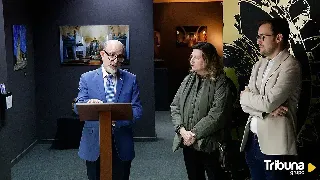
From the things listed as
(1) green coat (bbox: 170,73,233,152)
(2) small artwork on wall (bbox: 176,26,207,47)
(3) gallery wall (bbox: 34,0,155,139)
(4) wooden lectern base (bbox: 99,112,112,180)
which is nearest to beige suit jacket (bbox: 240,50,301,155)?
(1) green coat (bbox: 170,73,233,152)

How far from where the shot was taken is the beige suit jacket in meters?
3.42

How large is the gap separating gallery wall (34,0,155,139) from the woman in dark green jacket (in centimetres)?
406

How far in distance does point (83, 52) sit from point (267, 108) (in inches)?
202

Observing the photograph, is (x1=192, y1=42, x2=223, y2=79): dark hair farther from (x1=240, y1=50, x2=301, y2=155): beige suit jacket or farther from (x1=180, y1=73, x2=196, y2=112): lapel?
(x1=240, y1=50, x2=301, y2=155): beige suit jacket

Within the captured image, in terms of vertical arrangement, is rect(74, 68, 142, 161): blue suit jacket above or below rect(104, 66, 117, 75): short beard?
below

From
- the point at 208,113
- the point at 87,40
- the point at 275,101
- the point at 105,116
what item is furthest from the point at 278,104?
the point at 87,40

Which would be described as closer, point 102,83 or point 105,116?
point 105,116

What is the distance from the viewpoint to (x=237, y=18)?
4.50m

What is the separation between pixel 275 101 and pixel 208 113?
0.72m

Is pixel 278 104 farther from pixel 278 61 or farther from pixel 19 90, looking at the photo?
pixel 19 90

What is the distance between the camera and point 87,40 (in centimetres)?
802

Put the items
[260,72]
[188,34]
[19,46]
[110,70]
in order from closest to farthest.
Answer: [260,72]
[110,70]
[19,46]
[188,34]

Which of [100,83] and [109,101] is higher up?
[100,83]

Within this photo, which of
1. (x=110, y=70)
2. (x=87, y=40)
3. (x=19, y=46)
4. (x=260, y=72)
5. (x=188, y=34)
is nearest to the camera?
(x=260, y=72)
